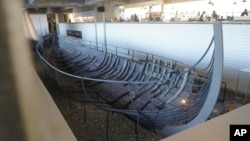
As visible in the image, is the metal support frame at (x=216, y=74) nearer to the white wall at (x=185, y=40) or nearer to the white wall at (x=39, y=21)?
the white wall at (x=185, y=40)

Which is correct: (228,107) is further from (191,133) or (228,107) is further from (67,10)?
(67,10)

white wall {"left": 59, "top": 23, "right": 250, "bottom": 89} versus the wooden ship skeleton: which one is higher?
white wall {"left": 59, "top": 23, "right": 250, "bottom": 89}

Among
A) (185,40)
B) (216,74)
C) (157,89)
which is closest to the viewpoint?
(216,74)

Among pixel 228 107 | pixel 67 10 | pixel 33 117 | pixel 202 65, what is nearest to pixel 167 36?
pixel 202 65

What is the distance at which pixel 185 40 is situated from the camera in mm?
5203

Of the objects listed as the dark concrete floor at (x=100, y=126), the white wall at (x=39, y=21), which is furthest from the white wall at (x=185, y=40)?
the white wall at (x=39, y=21)

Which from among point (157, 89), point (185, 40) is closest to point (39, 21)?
point (185, 40)

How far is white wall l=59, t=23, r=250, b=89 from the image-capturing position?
412cm

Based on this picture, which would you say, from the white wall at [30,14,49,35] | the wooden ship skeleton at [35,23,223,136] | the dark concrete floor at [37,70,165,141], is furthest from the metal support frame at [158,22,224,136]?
the white wall at [30,14,49,35]

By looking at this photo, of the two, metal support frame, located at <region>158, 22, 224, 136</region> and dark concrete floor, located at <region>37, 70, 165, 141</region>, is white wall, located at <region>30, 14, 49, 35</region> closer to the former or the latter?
dark concrete floor, located at <region>37, 70, 165, 141</region>

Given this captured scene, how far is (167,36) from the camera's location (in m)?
5.82

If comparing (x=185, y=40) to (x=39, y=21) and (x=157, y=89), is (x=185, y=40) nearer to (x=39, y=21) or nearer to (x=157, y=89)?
(x=157, y=89)

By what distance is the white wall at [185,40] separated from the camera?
4120 mm

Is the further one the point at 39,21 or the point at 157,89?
the point at 39,21
